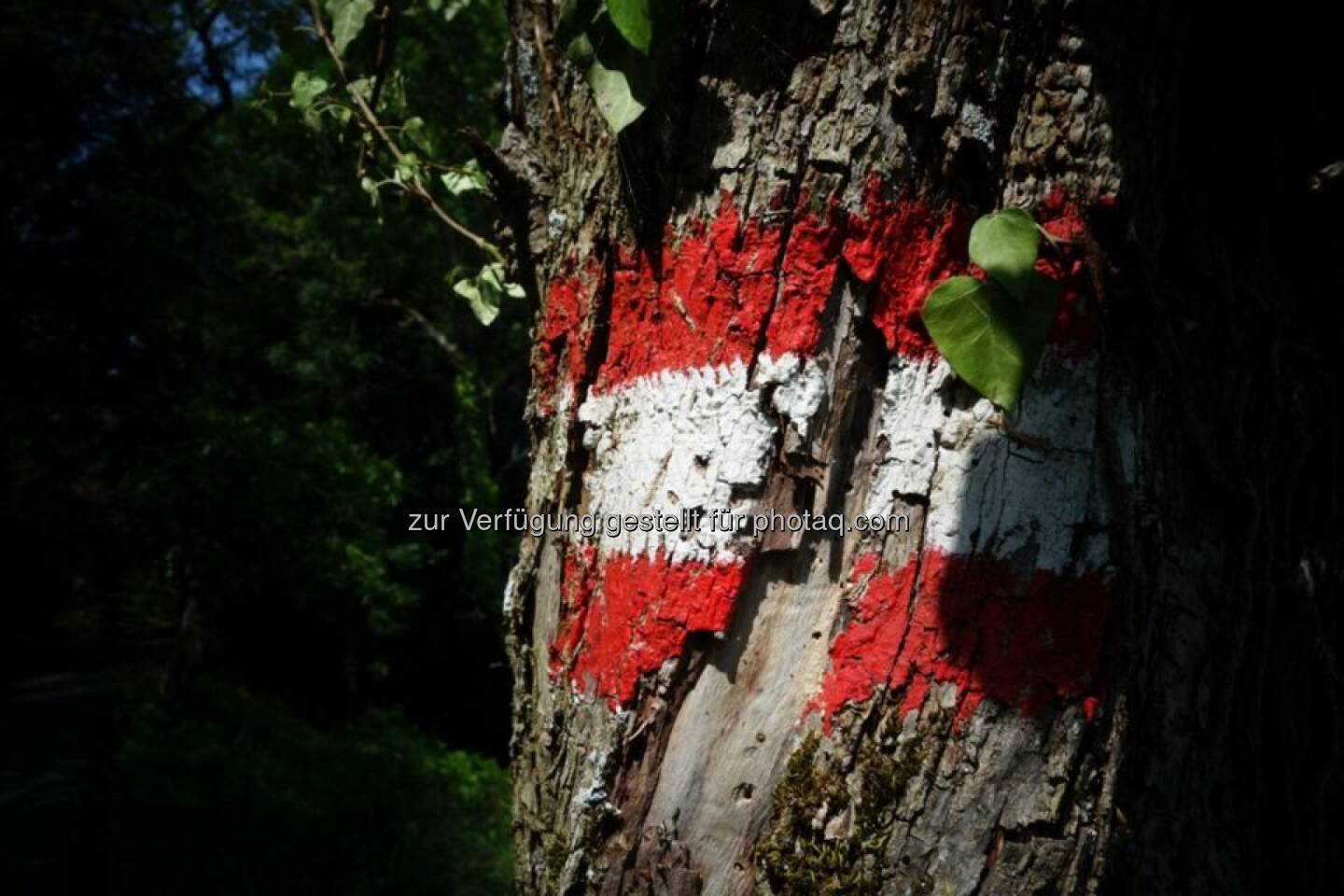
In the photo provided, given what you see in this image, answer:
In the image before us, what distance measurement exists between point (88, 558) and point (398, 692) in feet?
13.0

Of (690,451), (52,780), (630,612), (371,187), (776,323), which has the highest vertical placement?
(371,187)

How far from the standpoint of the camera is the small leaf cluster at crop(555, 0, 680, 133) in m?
0.97

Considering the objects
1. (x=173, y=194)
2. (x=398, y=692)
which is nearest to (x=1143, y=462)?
(x=173, y=194)

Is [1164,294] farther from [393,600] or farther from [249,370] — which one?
[249,370]

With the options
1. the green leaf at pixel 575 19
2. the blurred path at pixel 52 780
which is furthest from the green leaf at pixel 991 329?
the blurred path at pixel 52 780

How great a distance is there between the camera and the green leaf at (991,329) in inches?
35.8

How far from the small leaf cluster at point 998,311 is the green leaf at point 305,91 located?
1276mm

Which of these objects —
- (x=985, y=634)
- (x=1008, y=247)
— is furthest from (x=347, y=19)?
(x=985, y=634)

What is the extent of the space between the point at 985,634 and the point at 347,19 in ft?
4.19

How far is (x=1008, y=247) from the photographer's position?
0.91 meters

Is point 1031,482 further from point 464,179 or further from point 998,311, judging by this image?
point 464,179

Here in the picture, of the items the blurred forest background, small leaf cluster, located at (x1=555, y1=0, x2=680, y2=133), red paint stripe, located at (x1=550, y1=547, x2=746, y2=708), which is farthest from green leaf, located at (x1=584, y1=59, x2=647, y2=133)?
the blurred forest background

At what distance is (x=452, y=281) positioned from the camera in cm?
180

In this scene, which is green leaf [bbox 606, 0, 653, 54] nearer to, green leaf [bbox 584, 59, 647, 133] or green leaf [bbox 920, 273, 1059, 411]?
green leaf [bbox 584, 59, 647, 133]
